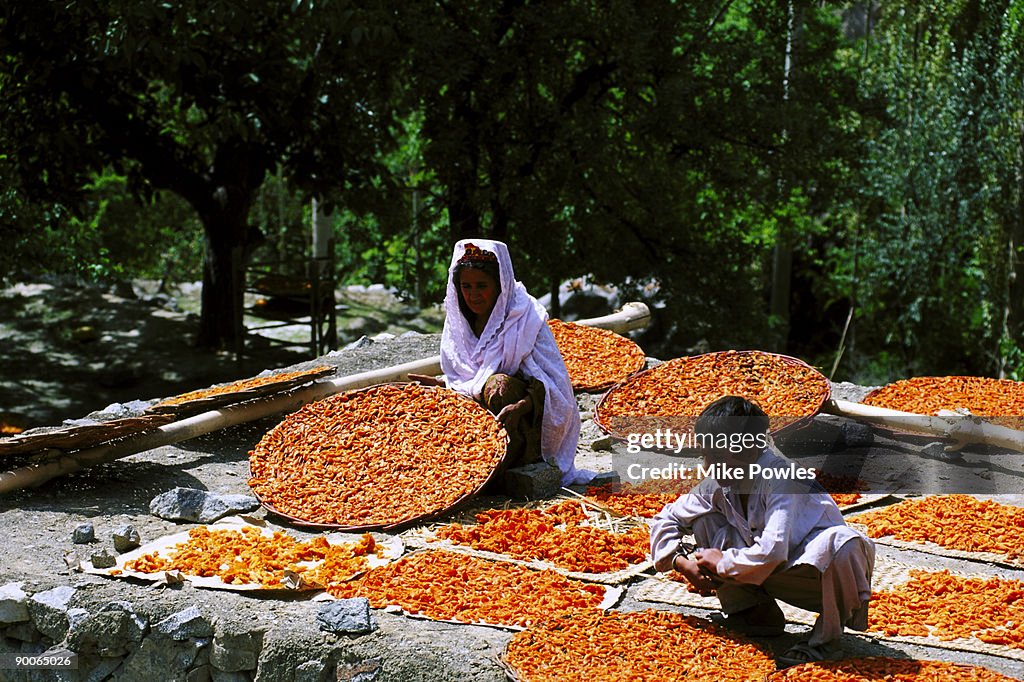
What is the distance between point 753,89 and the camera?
10367 mm

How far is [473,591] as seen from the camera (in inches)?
150

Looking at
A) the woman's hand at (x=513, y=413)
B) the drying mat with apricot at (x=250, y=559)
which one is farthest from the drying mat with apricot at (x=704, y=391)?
the drying mat with apricot at (x=250, y=559)

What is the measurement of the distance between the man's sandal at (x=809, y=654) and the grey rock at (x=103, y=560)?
2.34m

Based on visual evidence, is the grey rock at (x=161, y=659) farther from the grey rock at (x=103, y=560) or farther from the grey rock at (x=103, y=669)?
the grey rock at (x=103, y=560)

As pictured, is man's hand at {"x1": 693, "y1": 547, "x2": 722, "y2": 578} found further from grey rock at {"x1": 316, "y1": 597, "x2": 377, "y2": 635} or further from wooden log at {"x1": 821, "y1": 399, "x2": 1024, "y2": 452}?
wooden log at {"x1": 821, "y1": 399, "x2": 1024, "y2": 452}

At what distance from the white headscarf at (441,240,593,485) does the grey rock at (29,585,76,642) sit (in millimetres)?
2042

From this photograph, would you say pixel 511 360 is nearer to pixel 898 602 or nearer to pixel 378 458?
pixel 378 458

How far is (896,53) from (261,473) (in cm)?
1069

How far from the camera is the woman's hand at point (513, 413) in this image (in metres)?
5.12

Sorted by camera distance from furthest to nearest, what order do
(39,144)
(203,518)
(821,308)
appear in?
(821,308)
(39,144)
(203,518)

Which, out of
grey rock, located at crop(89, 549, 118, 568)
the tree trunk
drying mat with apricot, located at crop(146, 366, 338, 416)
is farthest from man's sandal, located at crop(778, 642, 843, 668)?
the tree trunk

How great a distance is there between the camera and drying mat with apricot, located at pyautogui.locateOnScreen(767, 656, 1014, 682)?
3027 millimetres

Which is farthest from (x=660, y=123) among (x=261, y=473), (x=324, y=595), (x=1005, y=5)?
(x=324, y=595)

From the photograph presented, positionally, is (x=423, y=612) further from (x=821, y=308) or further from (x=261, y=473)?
(x=821, y=308)
